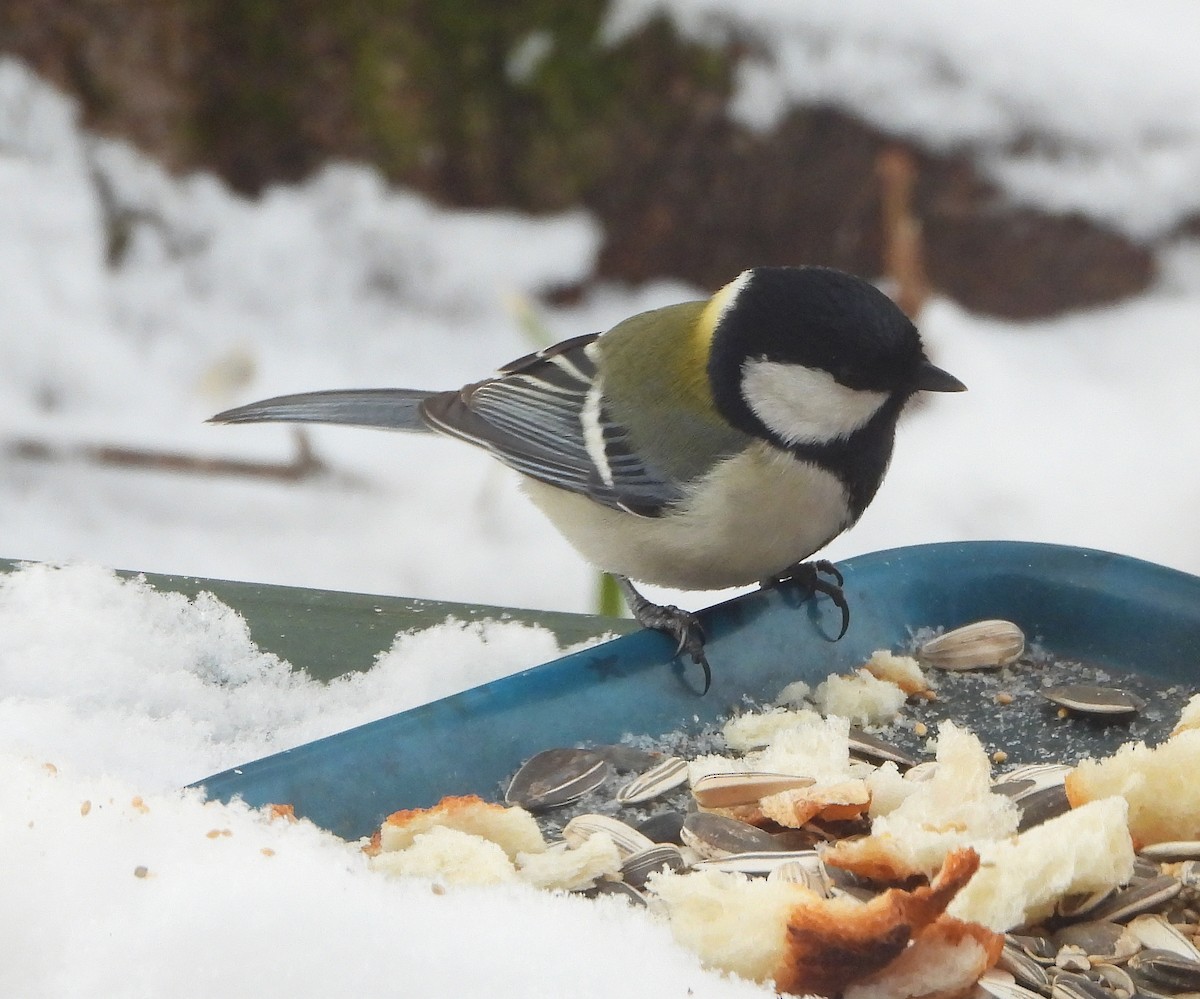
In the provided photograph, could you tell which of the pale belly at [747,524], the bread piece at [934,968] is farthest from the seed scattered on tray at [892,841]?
the pale belly at [747,524]

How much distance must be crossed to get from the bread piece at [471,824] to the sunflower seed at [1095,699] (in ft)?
1.67

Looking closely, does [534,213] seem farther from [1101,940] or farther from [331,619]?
[1101,940]

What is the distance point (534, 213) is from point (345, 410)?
154 cm

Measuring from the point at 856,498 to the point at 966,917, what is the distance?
2.31 ft

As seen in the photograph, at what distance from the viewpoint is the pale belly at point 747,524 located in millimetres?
1591

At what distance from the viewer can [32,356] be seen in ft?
10.4

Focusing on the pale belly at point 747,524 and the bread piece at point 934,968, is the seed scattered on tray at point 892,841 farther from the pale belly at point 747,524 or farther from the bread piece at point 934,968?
the pale belly at point 747,524

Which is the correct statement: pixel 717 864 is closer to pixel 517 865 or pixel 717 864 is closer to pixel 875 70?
pixel 517 865

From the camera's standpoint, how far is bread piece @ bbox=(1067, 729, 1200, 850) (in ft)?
3.72

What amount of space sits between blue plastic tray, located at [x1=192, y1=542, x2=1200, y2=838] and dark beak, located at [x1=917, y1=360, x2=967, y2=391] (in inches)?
6.4

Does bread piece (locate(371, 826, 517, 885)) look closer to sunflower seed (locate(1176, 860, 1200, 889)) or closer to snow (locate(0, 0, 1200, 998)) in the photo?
sunflower seed (locate(1176, 860, 1200, 889))

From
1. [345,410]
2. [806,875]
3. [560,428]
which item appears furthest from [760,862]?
[345,410]

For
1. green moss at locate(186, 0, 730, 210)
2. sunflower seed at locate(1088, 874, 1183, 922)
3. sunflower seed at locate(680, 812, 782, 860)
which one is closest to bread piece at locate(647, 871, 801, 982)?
sunflower seed at locate(680, 812, 782, 860)

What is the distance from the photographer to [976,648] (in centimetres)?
146
